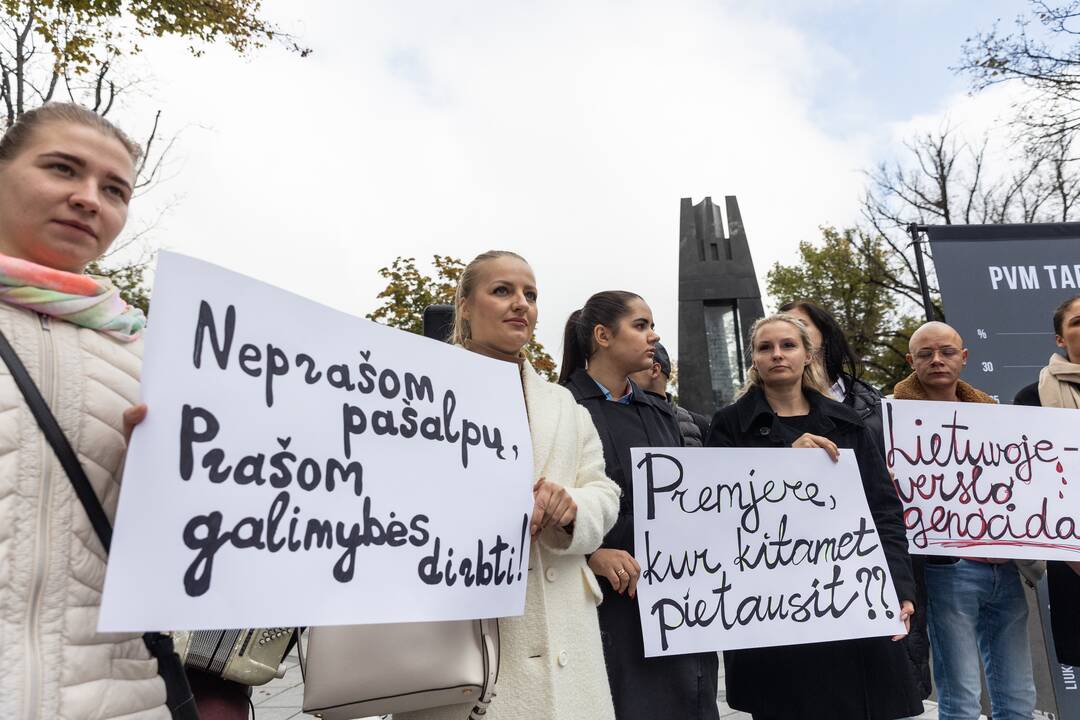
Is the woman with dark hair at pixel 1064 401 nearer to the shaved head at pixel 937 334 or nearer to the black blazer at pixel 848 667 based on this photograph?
the shaved head at pixel 937 334

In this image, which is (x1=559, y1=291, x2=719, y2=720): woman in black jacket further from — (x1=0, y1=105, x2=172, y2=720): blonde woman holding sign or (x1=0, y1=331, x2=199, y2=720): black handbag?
(x1=0, y1=105, x2=172, y2=720): blonde woman holding sign

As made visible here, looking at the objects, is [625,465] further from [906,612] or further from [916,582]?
[916,582]

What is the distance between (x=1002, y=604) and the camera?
329 cm

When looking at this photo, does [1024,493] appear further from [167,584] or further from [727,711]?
[167,584]

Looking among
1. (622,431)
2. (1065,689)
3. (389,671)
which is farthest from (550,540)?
(1065,689)

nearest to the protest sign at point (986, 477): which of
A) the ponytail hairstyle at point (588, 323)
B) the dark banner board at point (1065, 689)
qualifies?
the ponytail hairstyle at point (588, 323)

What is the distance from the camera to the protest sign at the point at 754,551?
254 centimetres

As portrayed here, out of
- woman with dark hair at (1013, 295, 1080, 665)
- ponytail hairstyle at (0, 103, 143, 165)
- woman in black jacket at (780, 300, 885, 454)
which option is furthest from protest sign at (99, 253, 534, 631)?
woman with dark hair at (1013, 295, 1080, 665)

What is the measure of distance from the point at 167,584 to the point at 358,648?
55cm

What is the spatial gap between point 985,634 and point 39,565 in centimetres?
361

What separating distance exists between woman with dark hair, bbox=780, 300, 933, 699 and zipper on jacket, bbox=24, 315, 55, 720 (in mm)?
2729

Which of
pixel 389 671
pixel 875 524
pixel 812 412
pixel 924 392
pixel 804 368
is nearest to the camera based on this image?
pixel 389 671

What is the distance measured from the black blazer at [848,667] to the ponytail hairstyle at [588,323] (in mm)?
693

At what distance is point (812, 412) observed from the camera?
3039 millimetres
